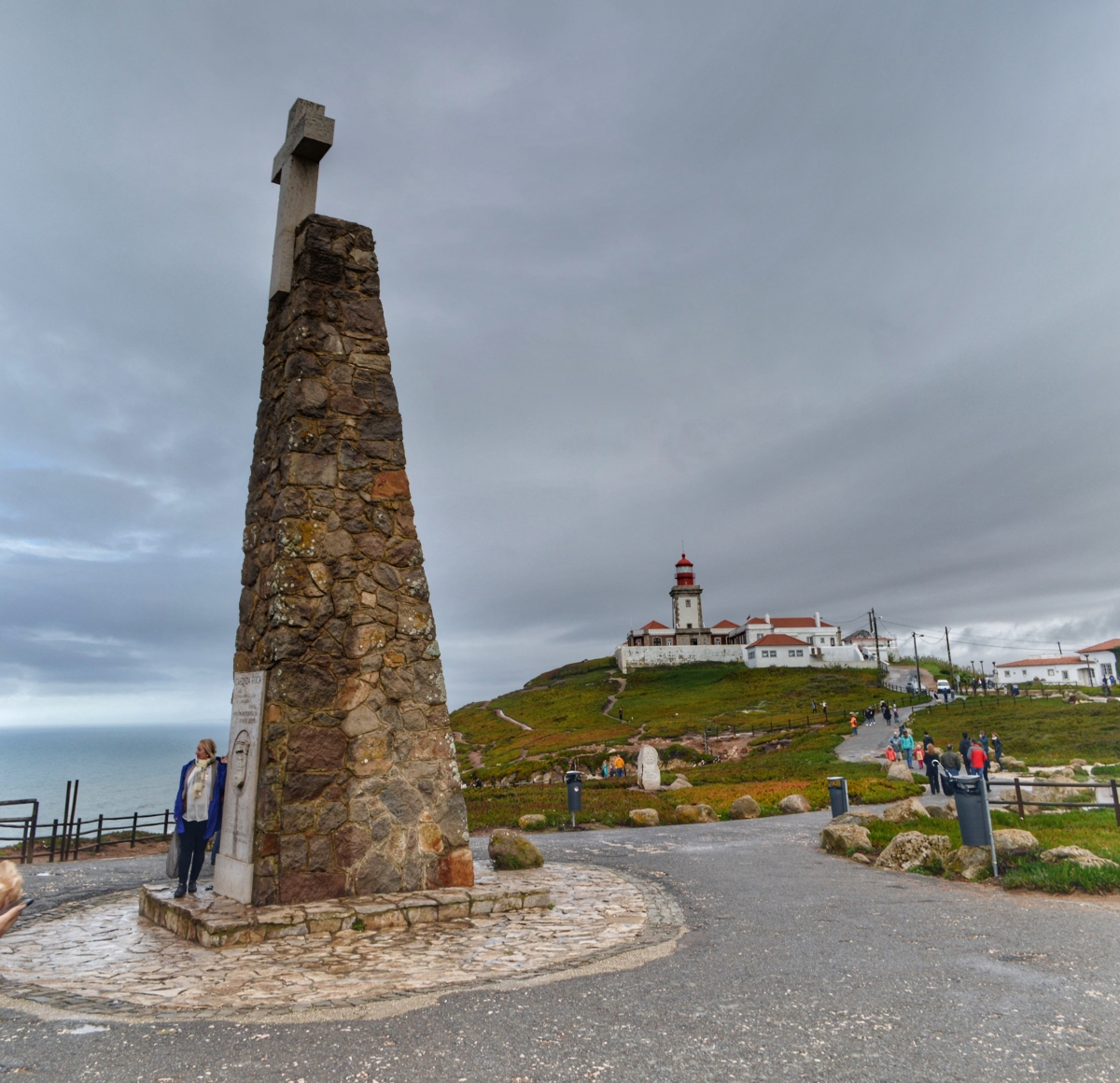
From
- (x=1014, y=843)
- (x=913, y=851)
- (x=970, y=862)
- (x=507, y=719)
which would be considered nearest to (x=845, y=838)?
(x=913, y=851)

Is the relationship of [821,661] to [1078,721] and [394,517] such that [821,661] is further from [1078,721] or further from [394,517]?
[394,517]

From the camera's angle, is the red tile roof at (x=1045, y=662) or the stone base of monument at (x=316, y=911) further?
the red tile roof at (x=1045, y=662)

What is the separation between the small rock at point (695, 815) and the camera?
18.5 meters

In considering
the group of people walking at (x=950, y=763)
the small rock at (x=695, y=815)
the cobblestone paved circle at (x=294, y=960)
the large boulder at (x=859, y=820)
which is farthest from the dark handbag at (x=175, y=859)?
the group of people walking at (x=950, y=763)

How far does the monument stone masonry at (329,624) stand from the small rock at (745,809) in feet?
39.5

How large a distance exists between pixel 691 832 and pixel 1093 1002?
1119 cm

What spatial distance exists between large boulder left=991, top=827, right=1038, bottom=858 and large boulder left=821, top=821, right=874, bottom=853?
222cm

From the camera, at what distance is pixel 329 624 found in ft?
28.6

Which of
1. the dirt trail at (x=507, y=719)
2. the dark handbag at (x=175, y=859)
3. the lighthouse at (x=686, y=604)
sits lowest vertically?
the dark handbag at (x=175, y=859)

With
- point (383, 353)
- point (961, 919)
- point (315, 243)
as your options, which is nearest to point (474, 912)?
point (961, 919)

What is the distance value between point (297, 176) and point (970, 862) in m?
12.5

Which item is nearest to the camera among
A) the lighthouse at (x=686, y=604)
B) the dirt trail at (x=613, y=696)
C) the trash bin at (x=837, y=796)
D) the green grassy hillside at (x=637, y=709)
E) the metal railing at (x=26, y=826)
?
the metal railing at (x=26, y=826)

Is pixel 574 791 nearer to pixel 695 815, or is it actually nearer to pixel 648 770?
pixel 695 815

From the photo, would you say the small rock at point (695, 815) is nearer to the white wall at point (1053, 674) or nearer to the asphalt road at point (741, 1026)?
the asphalt road at point (741, 1026)
